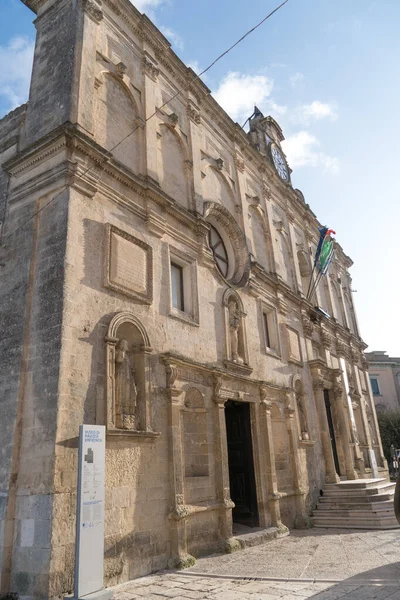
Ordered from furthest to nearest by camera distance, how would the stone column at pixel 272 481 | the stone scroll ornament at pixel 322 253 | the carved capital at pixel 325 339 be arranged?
1. the carved capital at pixel 325 339
2. the stone scroll ornament at pixel 322 253
3. the stone column at pixel 272 481

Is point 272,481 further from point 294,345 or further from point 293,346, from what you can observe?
point 294,345

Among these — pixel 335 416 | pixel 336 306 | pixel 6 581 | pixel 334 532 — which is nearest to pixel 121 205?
pixel 6 581

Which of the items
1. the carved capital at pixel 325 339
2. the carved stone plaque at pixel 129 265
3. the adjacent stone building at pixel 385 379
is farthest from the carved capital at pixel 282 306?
the adjacent stone building at pixel 385 379

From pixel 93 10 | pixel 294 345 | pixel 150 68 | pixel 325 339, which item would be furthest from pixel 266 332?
pixel 93 10

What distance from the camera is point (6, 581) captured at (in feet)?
19.7

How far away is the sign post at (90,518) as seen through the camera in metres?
5.26

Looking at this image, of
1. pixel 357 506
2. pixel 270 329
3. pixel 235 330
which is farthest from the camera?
pixel 270 329

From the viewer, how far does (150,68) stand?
11.3 meters

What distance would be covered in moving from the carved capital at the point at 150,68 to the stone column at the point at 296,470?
30.3 feet

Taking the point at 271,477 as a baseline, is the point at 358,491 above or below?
below

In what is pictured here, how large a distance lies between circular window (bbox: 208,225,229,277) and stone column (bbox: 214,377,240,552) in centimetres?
382

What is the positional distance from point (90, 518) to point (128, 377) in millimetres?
2624

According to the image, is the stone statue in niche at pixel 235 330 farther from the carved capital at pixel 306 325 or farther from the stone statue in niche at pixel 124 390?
the carved capital at pixel 306 325

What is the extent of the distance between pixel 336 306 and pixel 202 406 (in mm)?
14406
